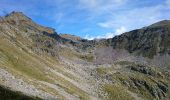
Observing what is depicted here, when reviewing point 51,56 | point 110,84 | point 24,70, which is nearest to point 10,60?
point 24,70

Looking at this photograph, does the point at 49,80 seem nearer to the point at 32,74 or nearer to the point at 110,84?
the point at 32,74

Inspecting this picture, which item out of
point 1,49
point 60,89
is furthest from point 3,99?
point 1,49

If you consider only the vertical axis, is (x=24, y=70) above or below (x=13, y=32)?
below

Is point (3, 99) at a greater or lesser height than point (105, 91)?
greater

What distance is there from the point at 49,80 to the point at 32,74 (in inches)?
Answer: 304

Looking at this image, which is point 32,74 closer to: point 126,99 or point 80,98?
point 80,98

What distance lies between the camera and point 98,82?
185 meters

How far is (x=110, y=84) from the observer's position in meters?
194

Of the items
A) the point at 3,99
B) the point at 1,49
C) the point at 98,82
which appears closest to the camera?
the point at 3,99

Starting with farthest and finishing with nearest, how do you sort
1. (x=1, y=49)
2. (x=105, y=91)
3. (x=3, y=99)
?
(x=105, y=91)
(x=1, y=49)
(x=3, y=99)

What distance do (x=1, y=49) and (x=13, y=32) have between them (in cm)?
7057

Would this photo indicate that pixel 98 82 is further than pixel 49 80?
Yes

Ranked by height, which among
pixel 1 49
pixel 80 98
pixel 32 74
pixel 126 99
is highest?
pixel 1 49

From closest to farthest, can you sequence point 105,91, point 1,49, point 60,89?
point 60,89 → point 1,49 → point 105,91
